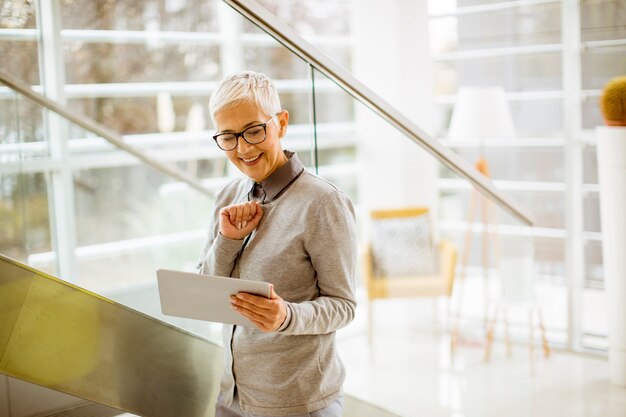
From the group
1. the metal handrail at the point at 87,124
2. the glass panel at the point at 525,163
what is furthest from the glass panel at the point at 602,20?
the metal handrail at the point at 87,124

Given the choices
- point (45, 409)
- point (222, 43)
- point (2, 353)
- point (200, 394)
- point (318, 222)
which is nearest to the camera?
point (318, 222)

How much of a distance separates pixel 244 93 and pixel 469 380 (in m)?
2.98

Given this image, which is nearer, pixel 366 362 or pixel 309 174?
pixel 309 174

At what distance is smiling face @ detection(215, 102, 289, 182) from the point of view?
6.15 feet

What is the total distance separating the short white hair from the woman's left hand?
1.57 ft

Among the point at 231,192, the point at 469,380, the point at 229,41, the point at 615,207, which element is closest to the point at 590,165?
the point at 615,207

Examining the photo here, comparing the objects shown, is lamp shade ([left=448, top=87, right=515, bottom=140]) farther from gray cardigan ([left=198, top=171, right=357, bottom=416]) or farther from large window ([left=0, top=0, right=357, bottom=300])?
gray cardigan ([left=198, top=171, right=357, bottom=416])

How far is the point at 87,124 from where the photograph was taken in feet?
10.2

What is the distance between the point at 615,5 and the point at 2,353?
156 inches

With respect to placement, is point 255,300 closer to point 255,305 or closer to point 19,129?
point 255,305

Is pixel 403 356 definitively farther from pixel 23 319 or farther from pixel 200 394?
pixel 23 319

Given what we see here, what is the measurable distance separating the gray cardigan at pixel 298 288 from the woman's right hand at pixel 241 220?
25 mm

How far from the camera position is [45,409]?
10.4 ft

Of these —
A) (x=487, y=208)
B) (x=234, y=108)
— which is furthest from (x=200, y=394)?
(x=487, y=208)
